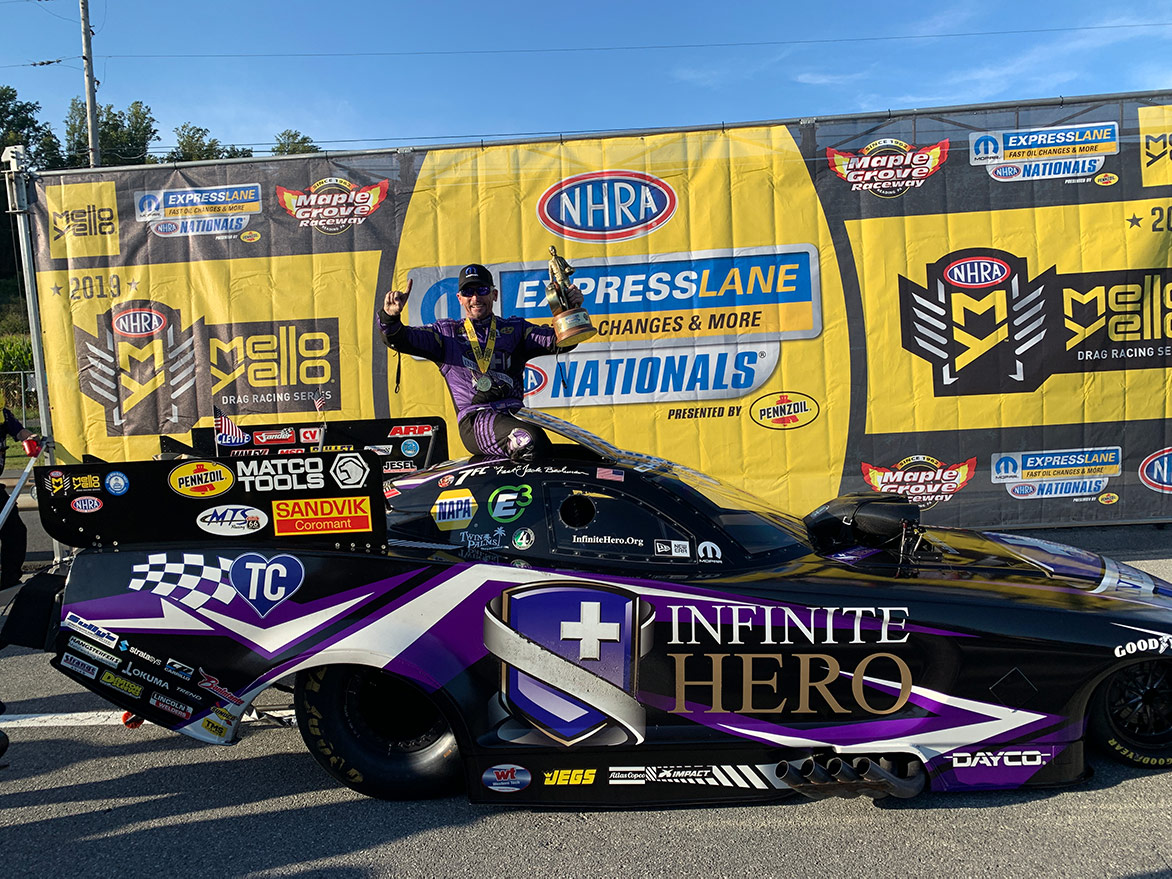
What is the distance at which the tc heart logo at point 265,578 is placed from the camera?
2875mm

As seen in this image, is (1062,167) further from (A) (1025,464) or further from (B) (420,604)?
(B) (420,604)

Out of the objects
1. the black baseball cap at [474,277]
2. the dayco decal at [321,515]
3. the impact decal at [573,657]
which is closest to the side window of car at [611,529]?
the impact decal at [573,657]

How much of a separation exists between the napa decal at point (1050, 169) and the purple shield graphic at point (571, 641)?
228 inches

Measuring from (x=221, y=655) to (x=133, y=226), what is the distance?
5695 mm

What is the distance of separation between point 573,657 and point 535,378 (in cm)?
452

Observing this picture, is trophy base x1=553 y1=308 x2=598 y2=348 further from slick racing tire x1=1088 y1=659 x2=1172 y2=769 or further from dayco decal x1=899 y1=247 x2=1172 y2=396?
dayco decal x1=899 y1=247 x2=1172 y2=396

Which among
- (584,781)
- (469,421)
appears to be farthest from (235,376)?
(584,781)

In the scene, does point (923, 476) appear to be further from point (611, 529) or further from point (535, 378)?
point (611, 529)

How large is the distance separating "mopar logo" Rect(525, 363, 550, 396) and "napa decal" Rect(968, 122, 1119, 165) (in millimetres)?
3870

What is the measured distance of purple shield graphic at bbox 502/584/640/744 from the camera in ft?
9.00

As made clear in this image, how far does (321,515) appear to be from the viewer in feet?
9.70

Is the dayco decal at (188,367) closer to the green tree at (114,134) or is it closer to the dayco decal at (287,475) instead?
the dayco decal at (287,475)

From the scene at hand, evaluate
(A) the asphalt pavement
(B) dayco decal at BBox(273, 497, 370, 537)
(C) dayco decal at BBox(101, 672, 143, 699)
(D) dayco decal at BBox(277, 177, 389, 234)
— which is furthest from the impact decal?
(D) dayco decal at BBox(277, 177, 389, 234)

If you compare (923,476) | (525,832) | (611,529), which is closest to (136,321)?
(611,529)
